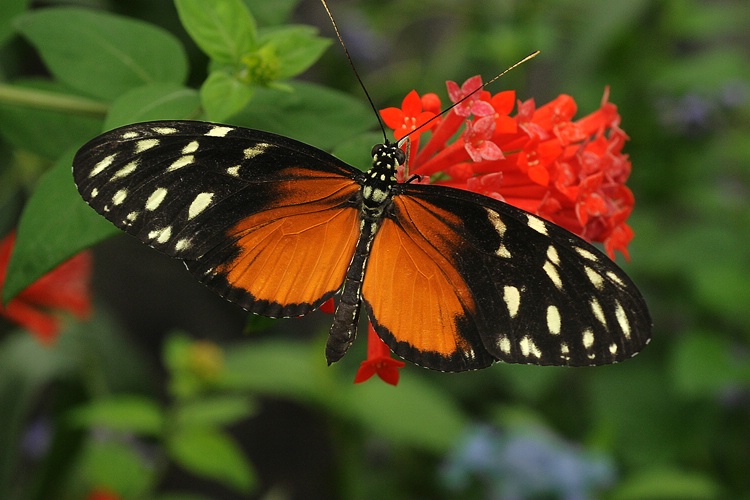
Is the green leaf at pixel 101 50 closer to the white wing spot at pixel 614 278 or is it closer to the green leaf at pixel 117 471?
the white wing spot at pixel 614 278

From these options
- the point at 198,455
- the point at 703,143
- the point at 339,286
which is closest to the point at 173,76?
the point at 339,286

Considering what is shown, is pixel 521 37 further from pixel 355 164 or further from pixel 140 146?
pixel 140 146

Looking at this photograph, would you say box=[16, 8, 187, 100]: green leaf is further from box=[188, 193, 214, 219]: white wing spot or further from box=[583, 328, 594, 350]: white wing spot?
box=[583, 328, 594, 350]: white wing spot

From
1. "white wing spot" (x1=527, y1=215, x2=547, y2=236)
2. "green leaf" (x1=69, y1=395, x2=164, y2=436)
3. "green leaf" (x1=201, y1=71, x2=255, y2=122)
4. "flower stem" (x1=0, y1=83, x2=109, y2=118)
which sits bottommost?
"green leaf" (x1=69, y1=395, x2=164, y2=436)

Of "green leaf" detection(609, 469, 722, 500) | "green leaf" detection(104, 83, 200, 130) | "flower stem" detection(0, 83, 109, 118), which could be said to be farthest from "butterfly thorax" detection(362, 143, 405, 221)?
"green leaf" detection(609, 469, 722, 500)

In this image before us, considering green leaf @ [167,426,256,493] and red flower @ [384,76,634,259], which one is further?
green leaf @ [167,426,256,493]

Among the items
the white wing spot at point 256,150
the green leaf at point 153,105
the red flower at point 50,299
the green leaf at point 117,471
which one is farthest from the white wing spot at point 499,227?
the green leaf at point 117,471
